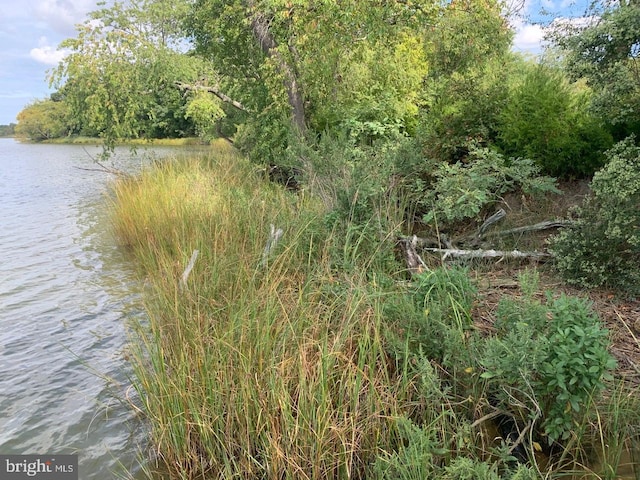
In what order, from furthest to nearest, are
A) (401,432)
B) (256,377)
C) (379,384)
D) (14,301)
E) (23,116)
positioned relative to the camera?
1. (23,116)
2. (14,301)
3. (379,384)
4. (256,377)
5. (401,432)

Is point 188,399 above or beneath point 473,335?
beneath

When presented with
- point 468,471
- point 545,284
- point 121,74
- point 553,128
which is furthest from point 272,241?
point 121,74

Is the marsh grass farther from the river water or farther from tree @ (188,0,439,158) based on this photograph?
tree @ (188,0,439,158)

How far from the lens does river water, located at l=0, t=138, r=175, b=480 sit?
2967 mm

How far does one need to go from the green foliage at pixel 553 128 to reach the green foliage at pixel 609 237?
1.49 m

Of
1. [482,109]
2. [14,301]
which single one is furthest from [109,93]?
[482,109]

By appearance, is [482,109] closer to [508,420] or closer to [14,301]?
[508,420]

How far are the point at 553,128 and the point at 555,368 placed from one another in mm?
4168

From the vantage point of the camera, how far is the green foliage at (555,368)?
2.10m

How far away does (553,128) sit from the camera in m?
5.43

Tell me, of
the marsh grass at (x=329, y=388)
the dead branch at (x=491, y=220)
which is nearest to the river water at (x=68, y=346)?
the marsh grass at (x=329, y=388)

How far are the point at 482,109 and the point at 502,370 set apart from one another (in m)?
4.92

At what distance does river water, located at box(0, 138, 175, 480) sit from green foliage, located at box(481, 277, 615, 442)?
213cm

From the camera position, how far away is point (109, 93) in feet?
34.6
